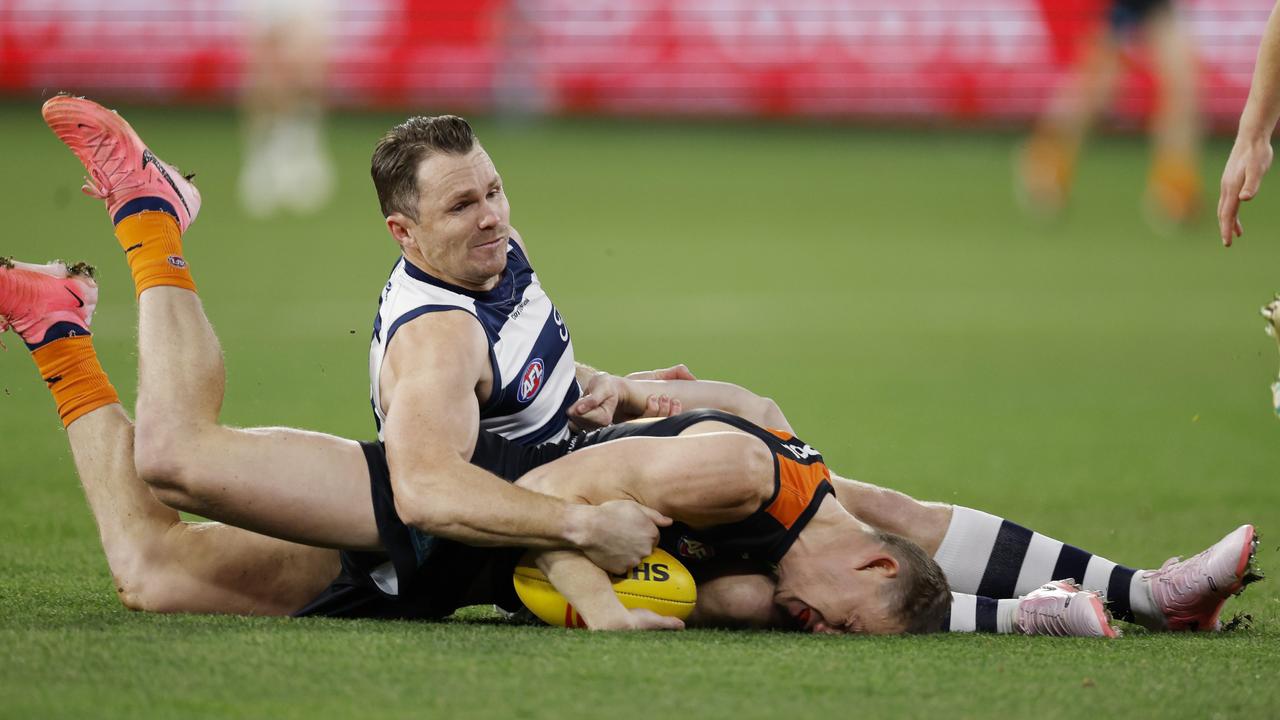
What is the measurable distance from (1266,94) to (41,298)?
3568 millimetres

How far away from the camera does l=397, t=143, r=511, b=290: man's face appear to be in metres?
4.79

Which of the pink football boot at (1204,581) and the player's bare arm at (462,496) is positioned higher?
the player's bare arm at (462,496)

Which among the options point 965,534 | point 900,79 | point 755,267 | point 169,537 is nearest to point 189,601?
point 169,537

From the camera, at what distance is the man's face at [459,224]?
4.79m

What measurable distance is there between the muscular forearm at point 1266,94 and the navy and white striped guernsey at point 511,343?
6.59ft

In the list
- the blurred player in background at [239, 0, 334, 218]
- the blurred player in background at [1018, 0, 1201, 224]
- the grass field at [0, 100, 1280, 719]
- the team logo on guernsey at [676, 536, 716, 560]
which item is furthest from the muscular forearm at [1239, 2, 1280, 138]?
the blurred player in background at [239, 0, 334, 218]

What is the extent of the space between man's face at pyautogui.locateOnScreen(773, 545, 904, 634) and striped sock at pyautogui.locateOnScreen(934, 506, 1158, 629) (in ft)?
1.73

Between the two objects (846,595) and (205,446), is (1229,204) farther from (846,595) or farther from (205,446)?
(205,446)

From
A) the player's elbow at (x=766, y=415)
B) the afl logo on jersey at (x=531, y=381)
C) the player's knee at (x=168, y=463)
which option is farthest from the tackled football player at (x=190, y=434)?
the player's elbow at (x=766, y=415)

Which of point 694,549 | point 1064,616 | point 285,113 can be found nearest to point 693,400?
point 694,549

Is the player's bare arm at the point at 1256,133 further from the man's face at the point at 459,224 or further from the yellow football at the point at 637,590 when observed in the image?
the man's face at the point at 459,224

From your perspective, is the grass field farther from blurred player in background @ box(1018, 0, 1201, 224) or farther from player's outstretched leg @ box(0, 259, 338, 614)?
blurred player in background @ box(1018, 0, 1201, 224)

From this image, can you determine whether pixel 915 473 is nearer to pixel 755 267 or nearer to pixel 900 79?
pixel 755 267

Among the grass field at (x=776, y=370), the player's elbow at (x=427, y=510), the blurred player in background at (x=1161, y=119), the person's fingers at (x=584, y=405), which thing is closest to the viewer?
the grass field at (x=776, y=370)
